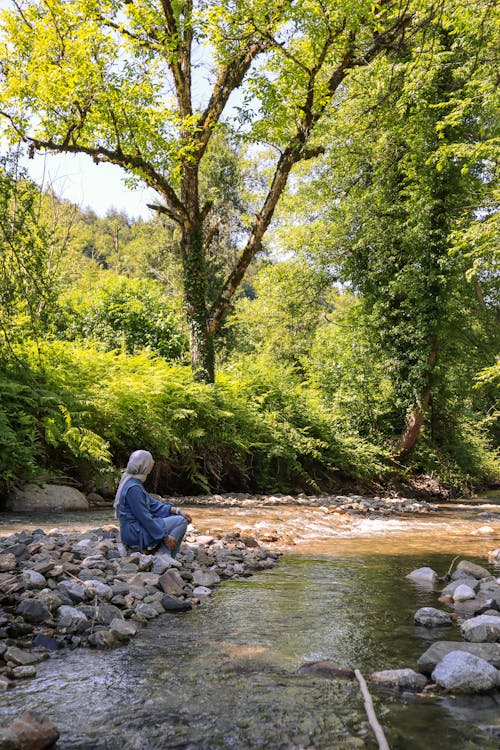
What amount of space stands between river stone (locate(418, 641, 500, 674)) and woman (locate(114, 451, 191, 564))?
3.07m

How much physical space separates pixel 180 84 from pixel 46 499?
10.5 m

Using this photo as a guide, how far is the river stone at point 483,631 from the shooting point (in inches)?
161

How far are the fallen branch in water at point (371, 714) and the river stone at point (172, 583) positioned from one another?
6.99ft

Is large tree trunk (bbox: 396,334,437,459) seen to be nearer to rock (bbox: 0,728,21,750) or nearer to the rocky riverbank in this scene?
the rocky riverbank

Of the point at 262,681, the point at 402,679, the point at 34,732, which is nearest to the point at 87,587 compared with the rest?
the point at 262,681

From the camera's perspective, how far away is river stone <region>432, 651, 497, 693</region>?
3.29m

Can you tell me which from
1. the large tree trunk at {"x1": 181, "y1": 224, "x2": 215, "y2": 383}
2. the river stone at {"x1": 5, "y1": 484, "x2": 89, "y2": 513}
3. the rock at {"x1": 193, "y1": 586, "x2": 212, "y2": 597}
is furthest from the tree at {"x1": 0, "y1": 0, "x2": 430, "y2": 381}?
the rock at {"x1": 193, "y1": 586, "x2": 212, "y2": 597}

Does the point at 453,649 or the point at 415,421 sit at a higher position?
the point at 415,421

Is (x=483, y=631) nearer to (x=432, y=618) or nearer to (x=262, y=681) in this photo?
Answer: (x=432, y=618)

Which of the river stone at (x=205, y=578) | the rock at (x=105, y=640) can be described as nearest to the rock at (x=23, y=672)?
the rock at (x=105, y=640)

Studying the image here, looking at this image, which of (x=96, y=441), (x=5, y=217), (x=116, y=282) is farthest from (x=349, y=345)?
(x=5, y=217)

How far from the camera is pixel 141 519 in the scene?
235 inches

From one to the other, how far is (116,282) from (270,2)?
9.85m

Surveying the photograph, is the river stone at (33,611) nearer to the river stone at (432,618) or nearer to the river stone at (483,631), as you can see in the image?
the river stone at (432,618)
